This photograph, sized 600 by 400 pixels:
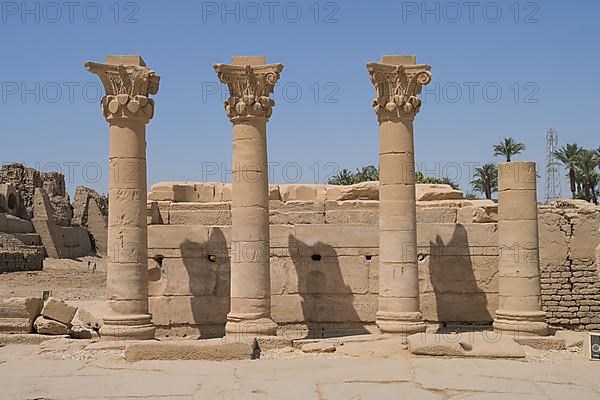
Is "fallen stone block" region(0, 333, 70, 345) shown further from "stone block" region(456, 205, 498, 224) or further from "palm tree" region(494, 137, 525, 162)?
"palm tree" region(494, 137, 525, 162)

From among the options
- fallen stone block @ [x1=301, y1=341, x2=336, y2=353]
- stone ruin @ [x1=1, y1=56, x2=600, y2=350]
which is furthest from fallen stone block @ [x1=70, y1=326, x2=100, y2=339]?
fallen stone block @ [x1=301, y1=341, x2=336, y2=353]

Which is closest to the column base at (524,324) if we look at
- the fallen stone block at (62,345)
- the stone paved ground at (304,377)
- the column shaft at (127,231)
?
the stone paved ground at (304,377)

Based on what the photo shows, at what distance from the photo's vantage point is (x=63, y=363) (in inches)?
519

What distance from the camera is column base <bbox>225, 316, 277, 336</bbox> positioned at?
15.3m

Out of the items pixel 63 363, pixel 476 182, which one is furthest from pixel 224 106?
pixel 476 182

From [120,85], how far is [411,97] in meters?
6.62

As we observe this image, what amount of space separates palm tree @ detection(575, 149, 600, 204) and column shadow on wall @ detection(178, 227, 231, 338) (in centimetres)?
4133

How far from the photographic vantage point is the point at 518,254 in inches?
640

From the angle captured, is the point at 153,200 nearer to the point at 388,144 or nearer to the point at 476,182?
the point at 388,144

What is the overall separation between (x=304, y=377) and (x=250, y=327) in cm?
373

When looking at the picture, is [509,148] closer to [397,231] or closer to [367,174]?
[367,174]

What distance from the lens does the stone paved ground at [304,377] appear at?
1050cm

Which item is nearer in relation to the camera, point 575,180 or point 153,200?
point 153,200

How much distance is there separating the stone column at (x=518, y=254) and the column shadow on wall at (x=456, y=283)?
4.96 ft
